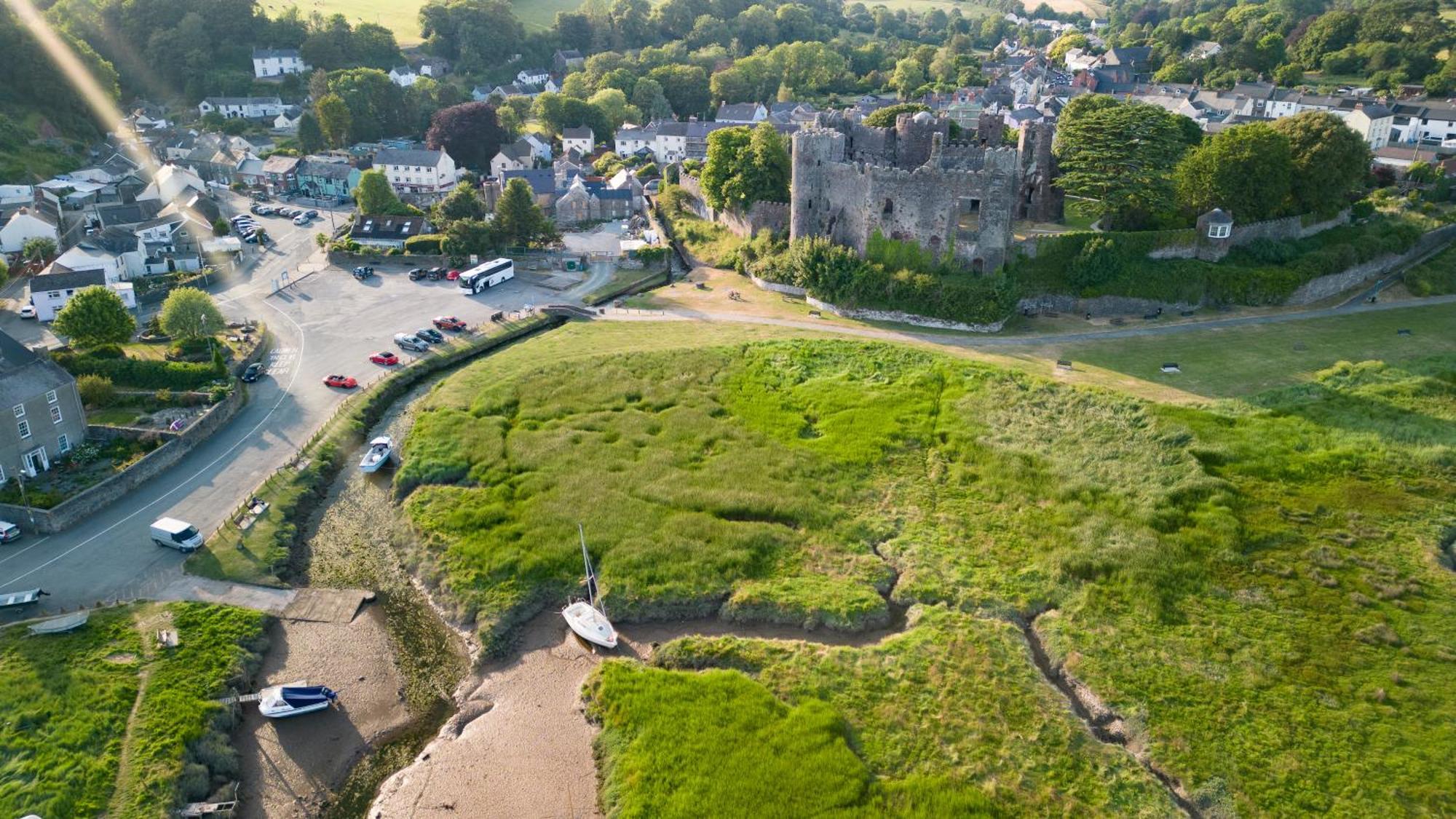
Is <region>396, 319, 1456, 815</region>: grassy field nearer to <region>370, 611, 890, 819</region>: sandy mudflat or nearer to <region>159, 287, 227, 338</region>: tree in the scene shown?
A: <region>370, 611, 890, 819</region>: sandy mudflat

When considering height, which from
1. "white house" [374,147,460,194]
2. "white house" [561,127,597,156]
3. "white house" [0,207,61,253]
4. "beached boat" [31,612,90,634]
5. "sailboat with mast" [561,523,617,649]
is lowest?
"sailboat with mast" [561,523,617,649]

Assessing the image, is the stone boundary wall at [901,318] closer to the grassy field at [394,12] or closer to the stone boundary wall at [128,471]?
the stone boundary wall at [128,471]

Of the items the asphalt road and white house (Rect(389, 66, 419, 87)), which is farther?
white house (Rect(389, 66, 419, 87))

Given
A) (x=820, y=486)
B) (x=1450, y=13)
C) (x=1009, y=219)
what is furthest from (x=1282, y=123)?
(x=1450, y=13)

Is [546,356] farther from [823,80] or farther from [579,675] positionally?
[823,80]

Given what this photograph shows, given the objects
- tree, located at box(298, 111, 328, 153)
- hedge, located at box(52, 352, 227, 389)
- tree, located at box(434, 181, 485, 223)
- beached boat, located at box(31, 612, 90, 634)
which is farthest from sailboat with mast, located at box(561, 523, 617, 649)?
tree, located at box(298, 111, 328, 153)

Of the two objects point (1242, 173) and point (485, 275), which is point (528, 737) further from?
point (1242, 173)
